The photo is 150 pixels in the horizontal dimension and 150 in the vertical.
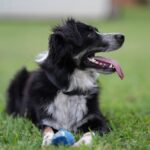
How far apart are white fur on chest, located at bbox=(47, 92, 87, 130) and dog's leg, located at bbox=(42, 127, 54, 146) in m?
0.20

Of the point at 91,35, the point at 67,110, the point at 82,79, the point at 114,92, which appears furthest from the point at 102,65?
the point at 114,92

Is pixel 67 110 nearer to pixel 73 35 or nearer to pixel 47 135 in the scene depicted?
pixel 47 135

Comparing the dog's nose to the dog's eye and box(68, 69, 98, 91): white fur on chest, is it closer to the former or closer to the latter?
the dog's eye

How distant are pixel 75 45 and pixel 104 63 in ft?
1.36

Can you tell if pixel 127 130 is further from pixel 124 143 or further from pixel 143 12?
pixel 143 12

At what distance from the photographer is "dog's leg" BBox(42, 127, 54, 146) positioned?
6.15 m

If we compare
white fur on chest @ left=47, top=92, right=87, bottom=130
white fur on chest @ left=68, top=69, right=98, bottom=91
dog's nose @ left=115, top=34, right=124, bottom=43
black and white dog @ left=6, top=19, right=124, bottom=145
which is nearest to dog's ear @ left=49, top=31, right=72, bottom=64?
black and white dog @ left=6, top=19, right=124, bottom=145

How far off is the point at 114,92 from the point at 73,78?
13.3ft

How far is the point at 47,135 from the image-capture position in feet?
21.2

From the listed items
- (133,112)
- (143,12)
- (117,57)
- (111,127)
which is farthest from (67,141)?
(143,12)

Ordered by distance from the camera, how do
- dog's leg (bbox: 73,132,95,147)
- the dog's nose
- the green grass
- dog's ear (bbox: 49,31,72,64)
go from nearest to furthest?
dog's leg (bbox: 73,132,95,147), the green grass, dog's ear (bbox: 49,31,72,64), the dog's nose

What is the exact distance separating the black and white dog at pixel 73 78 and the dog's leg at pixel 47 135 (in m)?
0.02

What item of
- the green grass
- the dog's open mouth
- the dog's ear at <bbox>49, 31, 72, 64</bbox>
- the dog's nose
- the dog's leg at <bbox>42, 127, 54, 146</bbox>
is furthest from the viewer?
the dog's nose

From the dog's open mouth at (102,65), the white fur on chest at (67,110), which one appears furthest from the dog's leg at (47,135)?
the dog's open mouth at (102,65)
